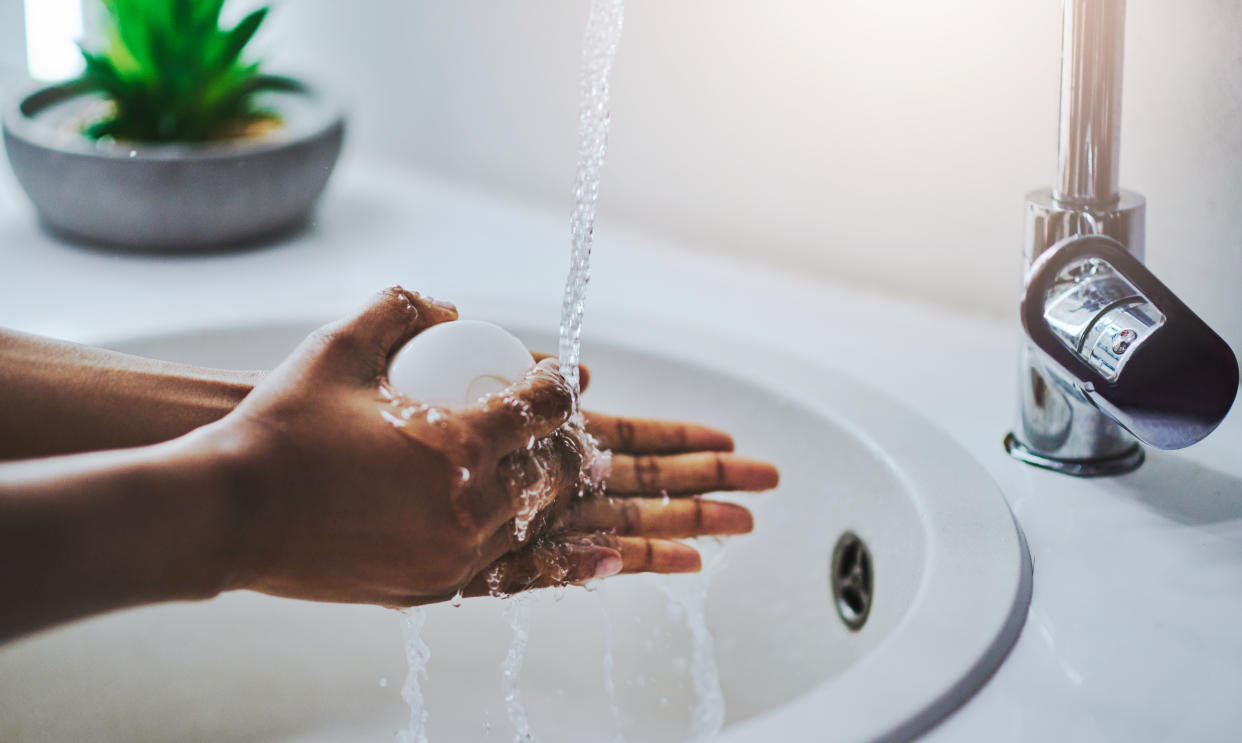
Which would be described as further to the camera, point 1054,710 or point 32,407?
point 32,407

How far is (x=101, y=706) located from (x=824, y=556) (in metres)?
0.42

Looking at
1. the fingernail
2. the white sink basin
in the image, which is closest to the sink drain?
the white sink basin

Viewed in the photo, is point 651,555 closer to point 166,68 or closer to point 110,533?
point 110,533

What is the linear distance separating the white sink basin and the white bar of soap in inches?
7.7

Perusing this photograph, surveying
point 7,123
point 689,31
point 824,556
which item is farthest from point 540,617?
point 7,123

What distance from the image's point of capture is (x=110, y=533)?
38 centimetres

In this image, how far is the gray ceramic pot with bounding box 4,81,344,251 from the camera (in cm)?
80

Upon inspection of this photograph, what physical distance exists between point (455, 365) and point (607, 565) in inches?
4.8

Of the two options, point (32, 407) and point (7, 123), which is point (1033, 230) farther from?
point (7, 123)

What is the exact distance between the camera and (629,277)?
2.73 ft

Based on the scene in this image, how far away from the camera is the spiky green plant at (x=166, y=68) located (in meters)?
0.85

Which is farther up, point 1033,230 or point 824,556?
point 1033,230

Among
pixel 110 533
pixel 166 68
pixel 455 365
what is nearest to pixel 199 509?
pixel 110 533

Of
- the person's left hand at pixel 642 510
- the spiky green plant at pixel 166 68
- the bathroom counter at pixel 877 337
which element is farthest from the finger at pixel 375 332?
the spiky green plant at pixel 166 68
